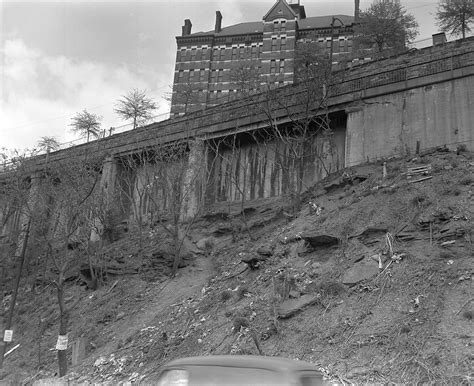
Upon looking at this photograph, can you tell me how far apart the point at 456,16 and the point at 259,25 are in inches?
1769

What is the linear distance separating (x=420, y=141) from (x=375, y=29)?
2632 cm

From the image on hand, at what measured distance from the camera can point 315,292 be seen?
17.3 m

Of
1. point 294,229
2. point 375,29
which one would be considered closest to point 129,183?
point 294,229

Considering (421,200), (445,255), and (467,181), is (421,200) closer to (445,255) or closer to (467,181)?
(467,181)

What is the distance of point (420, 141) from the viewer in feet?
79.0

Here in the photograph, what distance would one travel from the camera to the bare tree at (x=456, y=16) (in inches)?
1551

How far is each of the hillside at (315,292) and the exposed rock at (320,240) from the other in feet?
0.18

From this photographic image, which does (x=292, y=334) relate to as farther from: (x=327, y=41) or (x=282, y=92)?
(x=327, y=41)

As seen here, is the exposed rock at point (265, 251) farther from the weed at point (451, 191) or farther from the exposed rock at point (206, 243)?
the weed at point (451, 191)

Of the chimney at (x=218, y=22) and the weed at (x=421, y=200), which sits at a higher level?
the chimney at (x=218, y=22)

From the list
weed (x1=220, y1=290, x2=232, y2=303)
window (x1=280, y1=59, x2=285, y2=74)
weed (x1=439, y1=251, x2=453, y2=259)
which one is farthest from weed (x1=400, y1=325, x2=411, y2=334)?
→ window (x1=280, y1=59, x2=285, y2=74)

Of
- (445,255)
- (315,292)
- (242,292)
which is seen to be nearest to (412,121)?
(445,255)

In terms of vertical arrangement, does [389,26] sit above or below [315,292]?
above

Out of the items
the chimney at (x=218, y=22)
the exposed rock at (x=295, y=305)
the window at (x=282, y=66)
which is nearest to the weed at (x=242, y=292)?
the exposed rock at (x=295, y=305)
